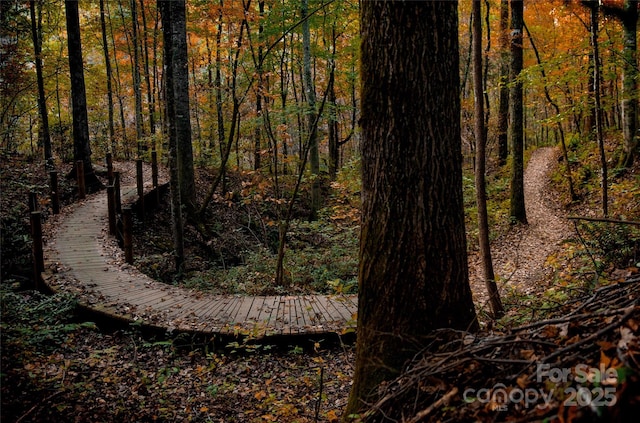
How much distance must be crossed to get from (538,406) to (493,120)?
23637 millimetres

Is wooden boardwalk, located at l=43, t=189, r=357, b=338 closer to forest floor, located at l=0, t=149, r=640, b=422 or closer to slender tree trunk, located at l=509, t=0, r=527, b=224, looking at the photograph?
forest floor, located at l=0, t=149, r=640, b=422

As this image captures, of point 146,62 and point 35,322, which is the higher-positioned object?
point 146,62

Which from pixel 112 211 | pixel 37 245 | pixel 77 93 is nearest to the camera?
pixel 37 245

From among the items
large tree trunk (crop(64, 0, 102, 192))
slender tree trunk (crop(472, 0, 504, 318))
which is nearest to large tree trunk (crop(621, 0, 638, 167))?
slender tree trunk (crop(472, 0, 504, 318))

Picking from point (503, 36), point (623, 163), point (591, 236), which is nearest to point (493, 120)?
point (503, 36)

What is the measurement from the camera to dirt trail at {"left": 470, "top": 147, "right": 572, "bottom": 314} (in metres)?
8.00

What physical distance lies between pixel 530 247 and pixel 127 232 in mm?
9690

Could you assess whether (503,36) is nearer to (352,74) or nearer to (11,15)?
(352,74)

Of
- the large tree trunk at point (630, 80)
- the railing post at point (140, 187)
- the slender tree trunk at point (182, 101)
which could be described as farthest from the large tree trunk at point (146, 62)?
the large tree trunk at point (630, 80)

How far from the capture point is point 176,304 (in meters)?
6.73

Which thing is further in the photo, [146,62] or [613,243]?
[146,62]

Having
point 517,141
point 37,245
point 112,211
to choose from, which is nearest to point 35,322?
point 37,245

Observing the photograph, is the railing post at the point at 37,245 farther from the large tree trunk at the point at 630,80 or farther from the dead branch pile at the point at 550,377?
the large tree trunk at the point at 630,80

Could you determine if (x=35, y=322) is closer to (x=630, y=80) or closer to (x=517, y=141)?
(x=517, y=141)
